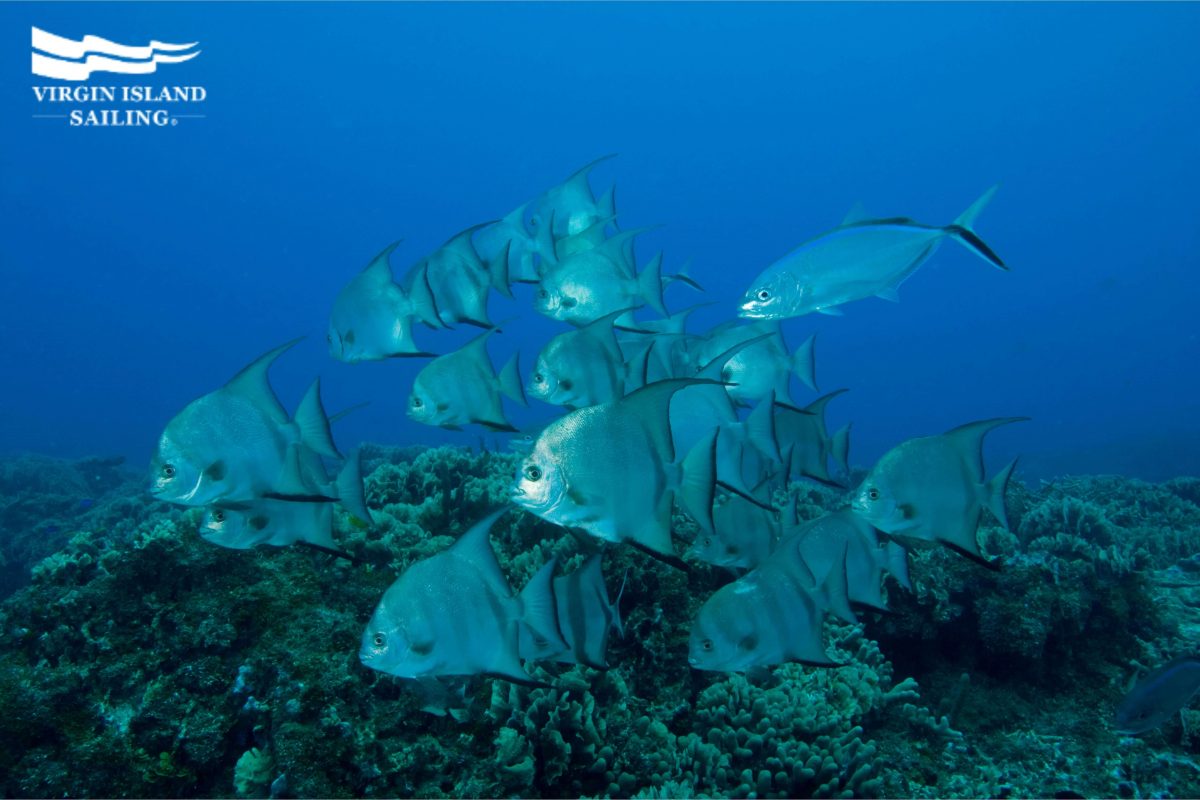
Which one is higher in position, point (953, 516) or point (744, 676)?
point (953, 516)

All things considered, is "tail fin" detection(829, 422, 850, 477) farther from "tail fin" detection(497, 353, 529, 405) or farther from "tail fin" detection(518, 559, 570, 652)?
"tail fin" detection(518, 559, 570, 652)

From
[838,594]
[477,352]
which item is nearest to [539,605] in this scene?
[838,594]

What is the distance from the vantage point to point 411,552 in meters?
4.73

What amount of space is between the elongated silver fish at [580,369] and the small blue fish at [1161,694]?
3.75 m

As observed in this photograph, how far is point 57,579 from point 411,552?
2.47m

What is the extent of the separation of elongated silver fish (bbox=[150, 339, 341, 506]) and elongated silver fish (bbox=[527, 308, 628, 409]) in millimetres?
1133

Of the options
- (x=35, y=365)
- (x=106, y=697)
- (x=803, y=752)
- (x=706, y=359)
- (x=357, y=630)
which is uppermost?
(x=706, y=359)

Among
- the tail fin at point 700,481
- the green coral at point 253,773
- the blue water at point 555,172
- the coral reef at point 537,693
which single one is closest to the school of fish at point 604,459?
the tail fin at point 700,481

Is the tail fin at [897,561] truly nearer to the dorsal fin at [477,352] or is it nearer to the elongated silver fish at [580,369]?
the elongated silver fish at [580,369]

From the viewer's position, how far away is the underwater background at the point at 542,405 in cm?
351

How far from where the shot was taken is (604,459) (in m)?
2.21

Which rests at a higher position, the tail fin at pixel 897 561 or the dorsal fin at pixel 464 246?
the dorsal fin at pixel 464 246

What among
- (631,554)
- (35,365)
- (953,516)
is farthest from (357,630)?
(35,365)

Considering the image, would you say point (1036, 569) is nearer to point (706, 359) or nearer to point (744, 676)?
point (744, 676)
